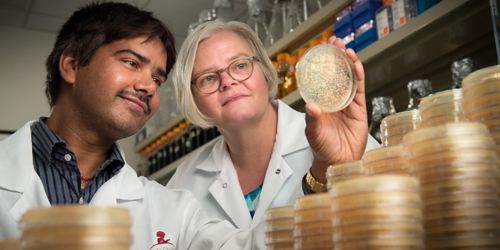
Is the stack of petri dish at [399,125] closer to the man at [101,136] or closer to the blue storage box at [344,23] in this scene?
the man at [101,136]

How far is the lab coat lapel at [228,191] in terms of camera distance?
1707 millimetres

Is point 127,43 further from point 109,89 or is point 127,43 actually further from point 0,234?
point 0,234

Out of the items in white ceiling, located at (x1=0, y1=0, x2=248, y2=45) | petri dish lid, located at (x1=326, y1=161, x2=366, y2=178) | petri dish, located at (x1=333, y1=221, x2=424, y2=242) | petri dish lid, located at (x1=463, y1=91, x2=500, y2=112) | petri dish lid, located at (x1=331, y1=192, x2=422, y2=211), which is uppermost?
white ceiling, located at (x1=0, y1=0, x2=248, y2=45)

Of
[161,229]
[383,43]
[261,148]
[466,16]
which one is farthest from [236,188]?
[466,16]

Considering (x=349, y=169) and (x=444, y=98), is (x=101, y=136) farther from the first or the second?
(x=444, y=98)

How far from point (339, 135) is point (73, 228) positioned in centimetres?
75

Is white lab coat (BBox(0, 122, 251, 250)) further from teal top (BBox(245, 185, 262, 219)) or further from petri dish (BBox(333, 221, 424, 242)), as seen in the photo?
petri dish (BBox(333, 221, 424, 242))

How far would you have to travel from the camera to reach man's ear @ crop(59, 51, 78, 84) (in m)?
1.64

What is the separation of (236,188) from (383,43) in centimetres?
75

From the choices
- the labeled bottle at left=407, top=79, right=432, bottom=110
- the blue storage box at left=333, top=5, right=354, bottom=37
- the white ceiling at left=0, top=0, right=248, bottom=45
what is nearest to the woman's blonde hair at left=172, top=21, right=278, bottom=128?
the blue storage box at left=333, top=5, right=354, bottom=37

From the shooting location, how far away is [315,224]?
62 centimetres

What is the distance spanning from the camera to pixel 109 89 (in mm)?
1492

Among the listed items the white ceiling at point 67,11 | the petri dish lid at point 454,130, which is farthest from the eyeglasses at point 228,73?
the white ceiling at point 67,11

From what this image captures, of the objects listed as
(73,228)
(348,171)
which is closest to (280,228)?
(348,171)
